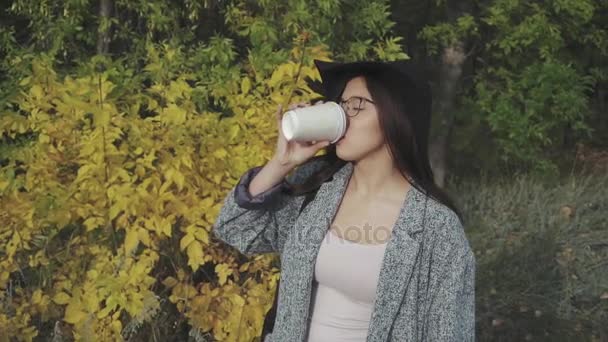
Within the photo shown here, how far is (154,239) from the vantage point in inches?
112

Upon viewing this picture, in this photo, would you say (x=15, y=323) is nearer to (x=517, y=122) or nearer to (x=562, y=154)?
(x=517, y=122)

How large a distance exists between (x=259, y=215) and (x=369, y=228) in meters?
0.27

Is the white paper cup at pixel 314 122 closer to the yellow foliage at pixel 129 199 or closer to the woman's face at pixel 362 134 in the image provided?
the woman's face at pixel 362 134

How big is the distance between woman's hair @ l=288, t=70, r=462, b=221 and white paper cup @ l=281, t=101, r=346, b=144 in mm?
106

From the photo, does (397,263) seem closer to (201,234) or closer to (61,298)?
(201,234)

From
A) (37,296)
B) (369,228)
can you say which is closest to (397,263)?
(369,228)

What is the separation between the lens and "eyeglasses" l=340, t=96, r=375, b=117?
1.94 meters

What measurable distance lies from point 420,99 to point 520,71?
15.8 ft

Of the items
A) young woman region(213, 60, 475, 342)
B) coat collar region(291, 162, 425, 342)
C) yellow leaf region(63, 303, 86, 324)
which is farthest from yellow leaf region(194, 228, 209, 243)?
coat collar region(291, 162, 425, 342)

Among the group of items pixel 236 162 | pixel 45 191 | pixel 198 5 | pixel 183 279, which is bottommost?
pixel 183 279

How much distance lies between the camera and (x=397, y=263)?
1.85 metres

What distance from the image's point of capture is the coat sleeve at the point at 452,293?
182 centimetres

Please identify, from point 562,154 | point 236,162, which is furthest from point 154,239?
point 562,154

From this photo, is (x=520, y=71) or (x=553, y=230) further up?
(x=520, y=71)
